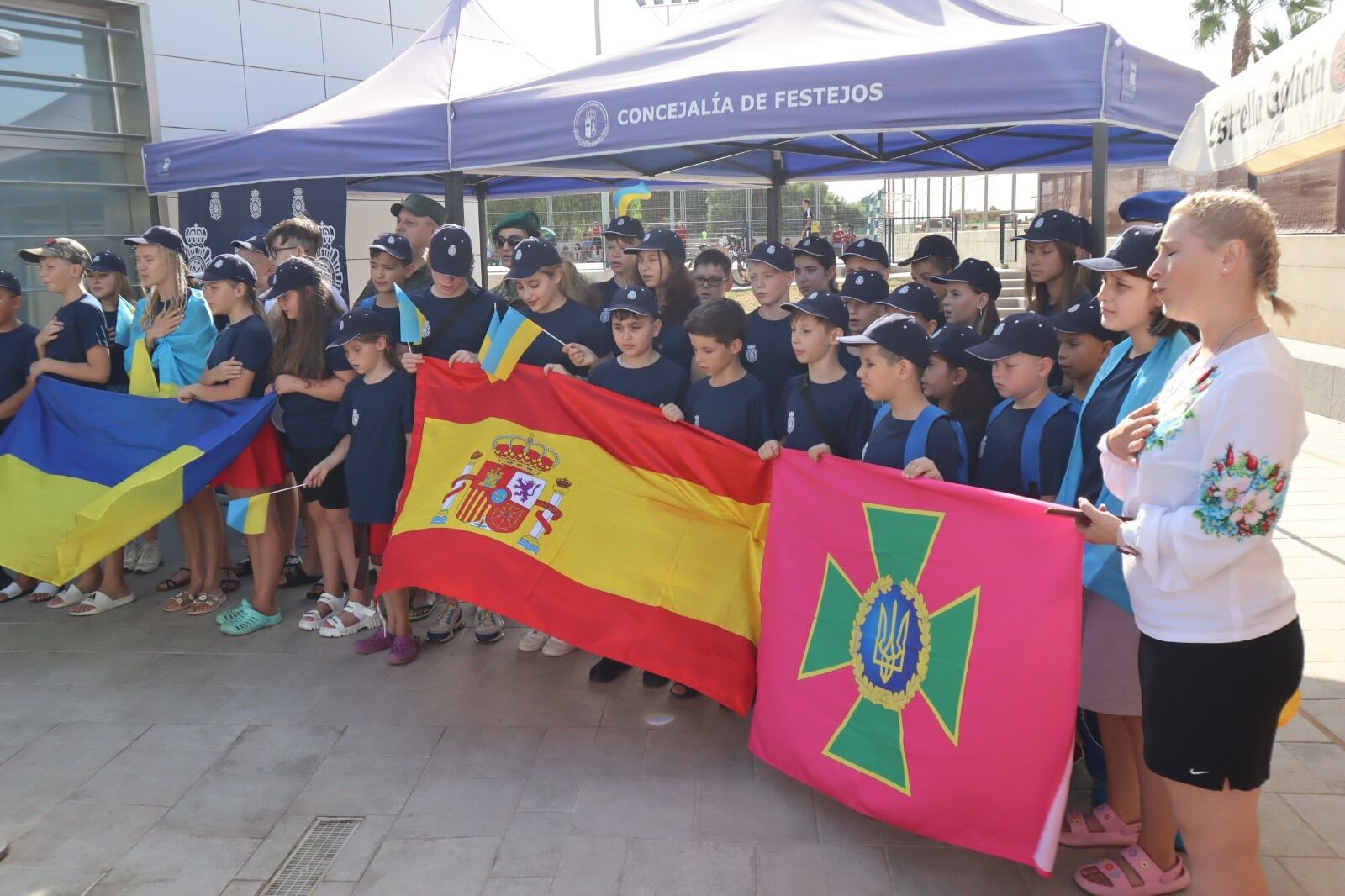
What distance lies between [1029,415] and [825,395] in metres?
0.87

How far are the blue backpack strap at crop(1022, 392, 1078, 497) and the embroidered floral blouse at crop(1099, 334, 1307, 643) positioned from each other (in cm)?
109

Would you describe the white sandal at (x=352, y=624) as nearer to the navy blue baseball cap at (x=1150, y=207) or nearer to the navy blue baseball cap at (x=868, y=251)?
the navy blue baseball cap at (x=868, y=251)

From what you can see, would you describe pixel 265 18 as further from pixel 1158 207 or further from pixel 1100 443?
pixel 1100 443

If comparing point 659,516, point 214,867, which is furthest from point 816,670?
point 214,867

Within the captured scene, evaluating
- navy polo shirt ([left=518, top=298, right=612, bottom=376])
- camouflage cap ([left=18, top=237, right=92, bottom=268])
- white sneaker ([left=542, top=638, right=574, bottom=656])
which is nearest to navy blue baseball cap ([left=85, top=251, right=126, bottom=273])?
camouflage cap ([left=18, top=237, right=92, bottom=268])

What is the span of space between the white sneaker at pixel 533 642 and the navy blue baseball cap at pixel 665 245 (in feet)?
6.89

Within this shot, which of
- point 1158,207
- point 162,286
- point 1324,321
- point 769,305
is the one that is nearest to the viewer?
point 1158,207

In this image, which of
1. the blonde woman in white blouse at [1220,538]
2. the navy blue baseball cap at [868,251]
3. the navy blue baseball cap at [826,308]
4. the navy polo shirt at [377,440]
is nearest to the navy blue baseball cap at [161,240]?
the navy polo shirt at [377,440]

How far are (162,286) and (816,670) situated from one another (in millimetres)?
4475

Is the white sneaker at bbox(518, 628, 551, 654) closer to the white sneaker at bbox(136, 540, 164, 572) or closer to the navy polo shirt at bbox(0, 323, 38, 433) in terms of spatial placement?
the white sneaker at bbox(136, 540, 164, 572)

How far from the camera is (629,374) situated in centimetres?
476

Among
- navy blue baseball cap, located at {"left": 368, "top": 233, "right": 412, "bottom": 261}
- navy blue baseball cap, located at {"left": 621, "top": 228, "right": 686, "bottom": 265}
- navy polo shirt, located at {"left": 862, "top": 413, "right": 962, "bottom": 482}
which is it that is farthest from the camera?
navy blue baseball cap, located at {"left": 368, "top": 233, "right": 412, "bottom": 261}

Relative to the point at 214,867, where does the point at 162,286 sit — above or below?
above

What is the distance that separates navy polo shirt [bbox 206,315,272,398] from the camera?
5.55 meters
